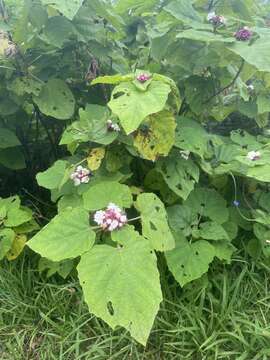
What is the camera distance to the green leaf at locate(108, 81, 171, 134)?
60.4 inches

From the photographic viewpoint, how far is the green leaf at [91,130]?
1.88m

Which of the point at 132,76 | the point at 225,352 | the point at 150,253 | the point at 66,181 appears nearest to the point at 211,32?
the point at 132,76

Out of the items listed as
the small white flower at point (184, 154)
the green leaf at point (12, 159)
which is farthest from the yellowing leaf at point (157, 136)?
the green leaf at point (12, 159)

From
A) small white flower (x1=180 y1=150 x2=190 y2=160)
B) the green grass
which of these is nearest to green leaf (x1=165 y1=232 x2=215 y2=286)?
the green grass

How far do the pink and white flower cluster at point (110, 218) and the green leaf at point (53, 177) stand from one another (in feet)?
1.53

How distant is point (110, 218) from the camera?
5.12 ft

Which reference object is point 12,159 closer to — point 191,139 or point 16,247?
point 16,247

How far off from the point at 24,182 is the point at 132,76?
1462mm

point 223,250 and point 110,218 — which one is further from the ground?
point 110,218

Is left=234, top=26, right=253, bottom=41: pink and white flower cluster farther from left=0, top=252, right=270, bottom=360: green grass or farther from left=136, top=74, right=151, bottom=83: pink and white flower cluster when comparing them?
left=0, top=252, right=270, bottom=360: green grass

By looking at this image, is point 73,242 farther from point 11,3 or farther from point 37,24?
point 11,3

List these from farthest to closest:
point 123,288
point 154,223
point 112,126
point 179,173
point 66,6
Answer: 1. point 179,173
2. point 112,126
3. point 66,6
4. point 154,223
5. point 123,288

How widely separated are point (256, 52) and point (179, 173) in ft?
2.05

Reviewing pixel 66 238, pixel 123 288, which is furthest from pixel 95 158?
pixel 123 288
